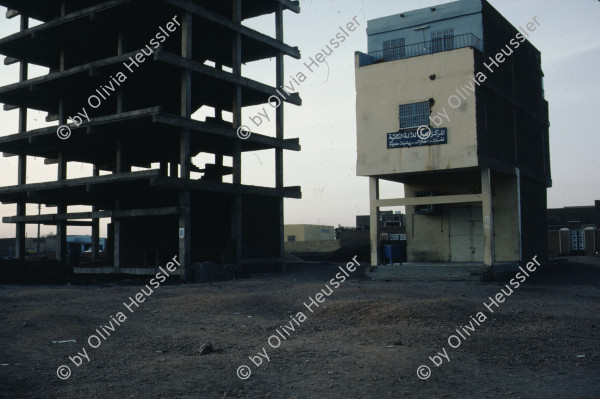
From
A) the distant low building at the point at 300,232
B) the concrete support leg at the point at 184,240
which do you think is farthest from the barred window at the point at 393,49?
the distant low building at the point at 300,232

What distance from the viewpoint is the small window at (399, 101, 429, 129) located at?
2156 centimetres

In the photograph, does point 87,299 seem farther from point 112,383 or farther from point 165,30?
point 165,30

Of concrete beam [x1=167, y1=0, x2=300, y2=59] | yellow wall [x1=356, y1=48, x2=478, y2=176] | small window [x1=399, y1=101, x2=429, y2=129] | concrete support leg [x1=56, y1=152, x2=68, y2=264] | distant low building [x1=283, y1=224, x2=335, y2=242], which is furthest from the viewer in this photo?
distant low building [x1=283, y1=224, x2=335, y2=242]

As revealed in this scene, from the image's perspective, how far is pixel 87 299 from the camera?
50.0 feet

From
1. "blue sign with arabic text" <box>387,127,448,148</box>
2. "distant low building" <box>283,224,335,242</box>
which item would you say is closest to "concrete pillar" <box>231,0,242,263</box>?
"blue sign with arabic text" <box>387,127,448,148</box>

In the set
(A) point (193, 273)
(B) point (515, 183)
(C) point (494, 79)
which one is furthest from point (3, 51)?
(B) point (515, 183)

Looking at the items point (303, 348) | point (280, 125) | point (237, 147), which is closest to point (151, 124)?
point (237, 147)

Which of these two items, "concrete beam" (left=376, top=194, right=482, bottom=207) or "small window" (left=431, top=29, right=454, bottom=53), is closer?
"concrete beam" (left=376, top=194, right=482, bottom=207)

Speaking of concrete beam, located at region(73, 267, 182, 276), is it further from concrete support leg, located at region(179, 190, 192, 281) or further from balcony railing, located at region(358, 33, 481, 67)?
balcony railing, located at region(358, 33, 481, 67)

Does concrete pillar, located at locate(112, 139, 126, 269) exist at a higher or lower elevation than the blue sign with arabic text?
lower

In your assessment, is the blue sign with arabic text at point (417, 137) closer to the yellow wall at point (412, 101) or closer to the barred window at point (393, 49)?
the yellow wall at point (412, 101)

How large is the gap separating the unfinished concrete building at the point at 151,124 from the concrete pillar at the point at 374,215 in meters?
6.43

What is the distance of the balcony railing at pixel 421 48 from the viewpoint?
22266 mm

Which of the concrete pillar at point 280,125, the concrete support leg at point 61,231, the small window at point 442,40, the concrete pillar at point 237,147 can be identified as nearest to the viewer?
the small window at point 442,40
